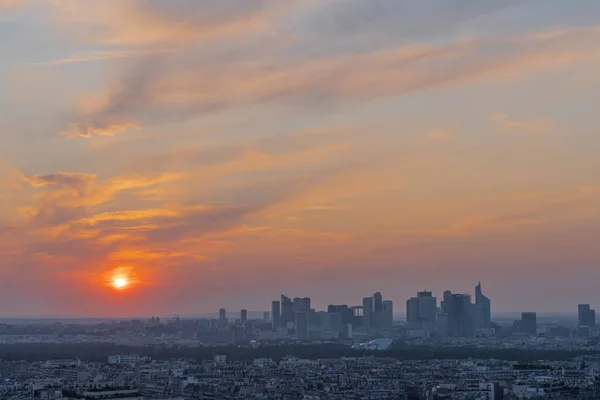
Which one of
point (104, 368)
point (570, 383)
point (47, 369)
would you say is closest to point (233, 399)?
point (570, 383)

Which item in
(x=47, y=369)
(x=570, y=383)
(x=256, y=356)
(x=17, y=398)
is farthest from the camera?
(x=256, y=356)

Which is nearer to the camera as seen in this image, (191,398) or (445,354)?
(191,398)

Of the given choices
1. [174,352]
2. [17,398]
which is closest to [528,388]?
[17,398]

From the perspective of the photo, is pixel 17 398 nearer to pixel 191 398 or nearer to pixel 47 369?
pixel 191 398

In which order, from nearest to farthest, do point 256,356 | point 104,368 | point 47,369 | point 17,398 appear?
point 17,398 < point 47,369 < point 104,368 < point 256,356

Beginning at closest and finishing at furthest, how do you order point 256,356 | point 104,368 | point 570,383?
point 570,383
point 104,368
point 256,356

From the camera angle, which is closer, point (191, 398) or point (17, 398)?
point (17, 398)

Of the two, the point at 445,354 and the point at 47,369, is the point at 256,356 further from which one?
the point at 47,369

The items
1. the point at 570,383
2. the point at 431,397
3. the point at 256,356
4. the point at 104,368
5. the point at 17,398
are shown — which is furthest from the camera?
the point at 256,356

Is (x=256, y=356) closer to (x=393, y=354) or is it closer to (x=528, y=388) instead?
(x=393, y=354)
